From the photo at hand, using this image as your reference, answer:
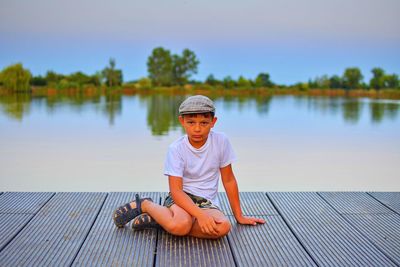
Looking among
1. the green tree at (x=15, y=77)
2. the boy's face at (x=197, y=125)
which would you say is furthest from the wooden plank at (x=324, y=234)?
the green tree at (x=15, y=77)

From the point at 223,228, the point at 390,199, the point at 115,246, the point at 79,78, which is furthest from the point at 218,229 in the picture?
the point at 79,78

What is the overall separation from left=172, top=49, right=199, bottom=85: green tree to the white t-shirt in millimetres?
32872

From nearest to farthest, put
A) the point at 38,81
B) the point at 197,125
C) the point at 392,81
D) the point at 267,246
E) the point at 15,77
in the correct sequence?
the point at 267,246
the point at 197,125
the point at 15,77
the point at 38,81
the point at 392,81

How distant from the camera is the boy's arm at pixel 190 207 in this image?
234 centimetres

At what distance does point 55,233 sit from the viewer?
254cm

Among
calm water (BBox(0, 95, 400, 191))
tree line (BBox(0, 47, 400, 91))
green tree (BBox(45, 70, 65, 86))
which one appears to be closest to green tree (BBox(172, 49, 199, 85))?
tree line (BBox(0, 47, 400, 91))

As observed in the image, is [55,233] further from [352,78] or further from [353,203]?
[352,78]

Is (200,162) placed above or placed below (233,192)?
above

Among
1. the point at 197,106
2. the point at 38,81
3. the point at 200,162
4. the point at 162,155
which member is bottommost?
the point at 162,155

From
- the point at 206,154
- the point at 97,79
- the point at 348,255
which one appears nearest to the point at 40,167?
the point at 206,154

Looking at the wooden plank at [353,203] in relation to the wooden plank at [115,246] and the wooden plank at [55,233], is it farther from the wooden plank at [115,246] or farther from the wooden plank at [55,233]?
the wooden plank at [55,233]

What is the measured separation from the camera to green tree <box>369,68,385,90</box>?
28062mm

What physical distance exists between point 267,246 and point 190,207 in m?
0.44

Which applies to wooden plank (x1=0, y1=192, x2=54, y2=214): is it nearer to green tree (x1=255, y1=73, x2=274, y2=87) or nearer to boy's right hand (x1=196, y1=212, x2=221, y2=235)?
boy's right hand (x1=196, y1=212, x2=221, y2=235)
